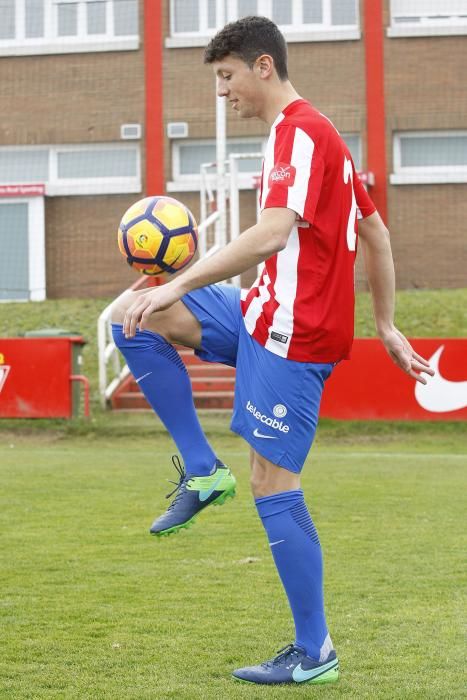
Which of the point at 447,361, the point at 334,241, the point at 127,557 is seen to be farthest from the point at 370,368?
the point at 334,241

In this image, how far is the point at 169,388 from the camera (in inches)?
192

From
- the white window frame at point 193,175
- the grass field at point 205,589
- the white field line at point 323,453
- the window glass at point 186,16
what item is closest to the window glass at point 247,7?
the window glass at point 186,16

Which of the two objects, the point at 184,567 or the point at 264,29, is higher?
the point at 264,29

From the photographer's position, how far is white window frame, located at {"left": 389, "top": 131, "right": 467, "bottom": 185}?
78.2 feet

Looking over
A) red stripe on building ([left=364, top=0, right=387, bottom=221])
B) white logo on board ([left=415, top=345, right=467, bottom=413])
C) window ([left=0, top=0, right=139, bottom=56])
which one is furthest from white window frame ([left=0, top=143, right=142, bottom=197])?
white logo on board ([left=415, top=345, right=467, bottom=413])

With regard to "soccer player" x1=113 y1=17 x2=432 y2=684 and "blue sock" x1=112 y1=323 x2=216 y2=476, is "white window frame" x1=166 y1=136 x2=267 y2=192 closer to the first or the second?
"blue sock" x1=112 y1=323 x2=216 y2=476

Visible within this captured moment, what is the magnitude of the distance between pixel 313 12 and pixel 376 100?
221 centimetres

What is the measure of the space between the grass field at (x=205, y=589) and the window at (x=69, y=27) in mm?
15152

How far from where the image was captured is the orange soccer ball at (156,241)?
16.3ft

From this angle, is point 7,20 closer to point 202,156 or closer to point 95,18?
point 95,18

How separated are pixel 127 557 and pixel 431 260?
17.9 meters

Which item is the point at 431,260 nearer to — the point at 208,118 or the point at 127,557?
the point at 208,118

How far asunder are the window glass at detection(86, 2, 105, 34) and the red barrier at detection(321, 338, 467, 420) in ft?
39.9

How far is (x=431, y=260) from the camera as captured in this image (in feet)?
78.6
